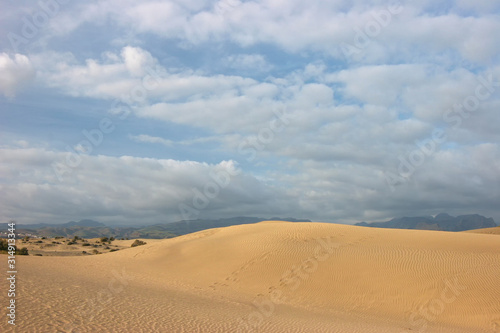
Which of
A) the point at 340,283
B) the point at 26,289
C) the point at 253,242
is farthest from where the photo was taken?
the point at 253,242

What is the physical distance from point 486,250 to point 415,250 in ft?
15.3

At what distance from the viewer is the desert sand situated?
40.8 ft

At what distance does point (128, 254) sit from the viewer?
1102 inches

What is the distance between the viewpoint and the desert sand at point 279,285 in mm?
12430

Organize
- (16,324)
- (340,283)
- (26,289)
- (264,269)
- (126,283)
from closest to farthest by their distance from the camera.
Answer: (16,324) < (26,289) < (126,283) < (340,283) < (264,269)

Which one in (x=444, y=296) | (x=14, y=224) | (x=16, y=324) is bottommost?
(x=444, y=296)

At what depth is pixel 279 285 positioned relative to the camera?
2002 cm

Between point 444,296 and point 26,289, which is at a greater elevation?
point 26,289

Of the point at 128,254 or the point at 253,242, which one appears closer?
the point at 253,242

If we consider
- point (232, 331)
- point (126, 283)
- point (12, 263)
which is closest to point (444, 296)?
point (232, 331)

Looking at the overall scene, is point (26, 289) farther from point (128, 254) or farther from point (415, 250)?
point (415, 250)

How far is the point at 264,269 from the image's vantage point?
21.8 meters

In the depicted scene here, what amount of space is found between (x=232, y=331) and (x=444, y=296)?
12245mm

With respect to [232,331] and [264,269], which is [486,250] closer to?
[264,269]
